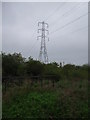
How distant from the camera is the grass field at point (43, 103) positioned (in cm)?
1214

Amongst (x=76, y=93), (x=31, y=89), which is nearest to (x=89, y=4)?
(x=76, y=93)

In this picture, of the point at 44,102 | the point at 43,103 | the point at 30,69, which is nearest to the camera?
the point at 43,103

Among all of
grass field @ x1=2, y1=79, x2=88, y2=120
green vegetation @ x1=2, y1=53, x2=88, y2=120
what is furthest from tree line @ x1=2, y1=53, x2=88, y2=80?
grass field @ x1=2, y1=79, x2=88, y2=120

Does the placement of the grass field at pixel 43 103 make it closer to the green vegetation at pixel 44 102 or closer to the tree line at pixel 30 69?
the green vegetation at pixel 44 102

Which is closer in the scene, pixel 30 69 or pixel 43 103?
pixel 43 103

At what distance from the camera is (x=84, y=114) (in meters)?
12.1

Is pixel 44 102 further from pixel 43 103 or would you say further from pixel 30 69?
pixel 30 69

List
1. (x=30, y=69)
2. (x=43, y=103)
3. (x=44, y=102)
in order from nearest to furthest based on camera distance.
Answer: (x=43, y=103) → (x=44, y=102) → (x=30, y=69)

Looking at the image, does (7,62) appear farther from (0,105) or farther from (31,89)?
(0,105)

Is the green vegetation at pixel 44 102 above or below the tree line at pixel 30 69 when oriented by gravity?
below

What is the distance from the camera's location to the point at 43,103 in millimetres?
13727

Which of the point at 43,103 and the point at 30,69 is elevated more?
the point at 30,69

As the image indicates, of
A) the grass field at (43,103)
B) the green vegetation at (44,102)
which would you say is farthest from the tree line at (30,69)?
the grass field at (43,103)

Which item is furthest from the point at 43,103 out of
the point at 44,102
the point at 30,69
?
the point at 30,69
